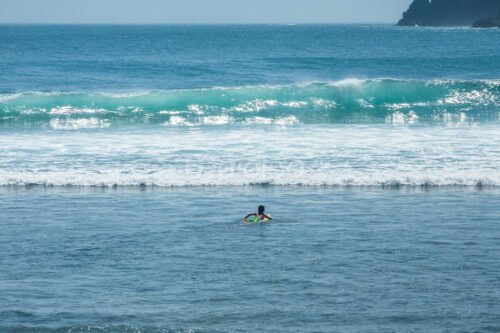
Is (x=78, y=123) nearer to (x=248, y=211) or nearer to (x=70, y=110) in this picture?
(x=70, y=110)

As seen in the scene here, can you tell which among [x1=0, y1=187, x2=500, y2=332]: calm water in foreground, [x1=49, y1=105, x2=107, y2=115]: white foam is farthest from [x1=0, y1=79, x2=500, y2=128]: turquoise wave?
[x1=0, y1=187, x2=500, y2=332]: calm water in foreground

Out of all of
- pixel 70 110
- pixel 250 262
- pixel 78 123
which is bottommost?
pixel 250 262

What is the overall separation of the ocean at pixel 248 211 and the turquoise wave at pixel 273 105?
0.17 meters

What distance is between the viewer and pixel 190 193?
21.1 meters

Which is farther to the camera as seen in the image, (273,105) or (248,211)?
(273,105)

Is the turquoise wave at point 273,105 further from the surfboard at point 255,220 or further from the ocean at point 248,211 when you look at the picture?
the surfboard at point 255,220

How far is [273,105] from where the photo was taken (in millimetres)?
40094

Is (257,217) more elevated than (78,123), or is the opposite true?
(78,123)

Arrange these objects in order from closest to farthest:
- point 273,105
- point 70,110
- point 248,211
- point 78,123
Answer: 1. point 248,211
2. point 78,123
3. point 70,110
4. point 273,105

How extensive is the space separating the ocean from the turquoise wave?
0.17 m

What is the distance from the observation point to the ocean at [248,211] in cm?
Result: 1303

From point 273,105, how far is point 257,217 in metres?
22.4

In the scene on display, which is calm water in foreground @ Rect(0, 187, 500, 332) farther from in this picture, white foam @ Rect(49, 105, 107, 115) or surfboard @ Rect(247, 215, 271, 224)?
white foam @ Rect(49, 105, 107, 115)

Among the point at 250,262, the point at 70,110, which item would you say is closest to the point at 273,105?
the point at 70,110
